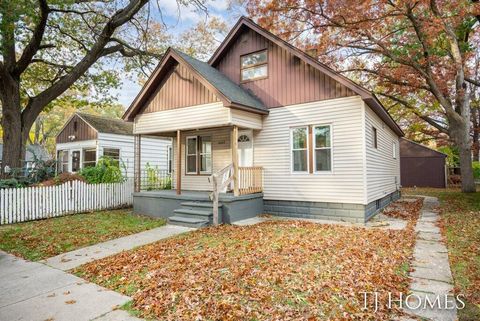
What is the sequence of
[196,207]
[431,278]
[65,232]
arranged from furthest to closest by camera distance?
[196,207]
[65,232]
[431,278]

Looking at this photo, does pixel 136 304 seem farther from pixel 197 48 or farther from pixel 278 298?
pixel 197 48

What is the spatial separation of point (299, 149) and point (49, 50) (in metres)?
15.6

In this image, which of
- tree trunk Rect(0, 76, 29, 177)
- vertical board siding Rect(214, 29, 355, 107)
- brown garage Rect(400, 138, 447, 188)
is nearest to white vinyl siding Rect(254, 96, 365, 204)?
vertical board siding Rect(214, 29, 355, 107)

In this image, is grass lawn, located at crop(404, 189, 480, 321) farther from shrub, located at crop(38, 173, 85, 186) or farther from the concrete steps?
shrub, located at crop(38, 173, 85, 186)

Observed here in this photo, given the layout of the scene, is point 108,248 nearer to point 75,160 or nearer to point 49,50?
point 49,50

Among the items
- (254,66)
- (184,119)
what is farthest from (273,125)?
(184,119)

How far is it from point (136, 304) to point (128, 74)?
1904 cm

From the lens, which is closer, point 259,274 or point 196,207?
point 259,274

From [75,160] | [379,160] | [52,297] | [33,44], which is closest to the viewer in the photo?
[52,297]

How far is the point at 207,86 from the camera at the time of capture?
924cm

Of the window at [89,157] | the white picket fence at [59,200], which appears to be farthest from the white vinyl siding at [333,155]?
the window at [89,157]

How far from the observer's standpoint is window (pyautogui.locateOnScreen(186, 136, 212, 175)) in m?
12.4

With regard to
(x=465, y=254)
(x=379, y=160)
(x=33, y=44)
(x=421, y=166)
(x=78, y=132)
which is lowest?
(x=465, y=254)

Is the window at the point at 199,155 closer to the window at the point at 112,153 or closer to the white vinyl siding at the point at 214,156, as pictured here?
the white vinyl siding at the point at 214,156
